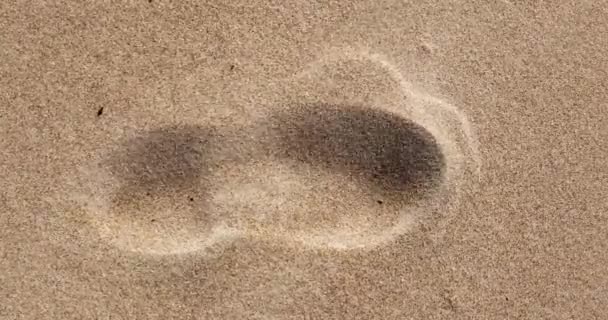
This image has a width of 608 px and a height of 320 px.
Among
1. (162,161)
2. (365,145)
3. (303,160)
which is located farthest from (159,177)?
(365,145)

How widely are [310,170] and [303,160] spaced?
0.03 meters

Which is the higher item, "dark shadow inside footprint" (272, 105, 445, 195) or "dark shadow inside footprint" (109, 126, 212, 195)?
"dark shadow inside footprint" (272, 105, 445, 195)

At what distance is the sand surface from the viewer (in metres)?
1.48


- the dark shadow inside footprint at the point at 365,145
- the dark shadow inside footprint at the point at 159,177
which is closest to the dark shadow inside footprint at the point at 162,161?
the dark shadow inside footprint at the point at 159,177

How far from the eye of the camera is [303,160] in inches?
60.7

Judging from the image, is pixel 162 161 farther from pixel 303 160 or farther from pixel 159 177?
pixel 303 160

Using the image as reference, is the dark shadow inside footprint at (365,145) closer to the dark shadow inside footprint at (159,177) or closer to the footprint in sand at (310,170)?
the footprint in sand at (310,170)

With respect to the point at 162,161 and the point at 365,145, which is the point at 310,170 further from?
the point at 162,161

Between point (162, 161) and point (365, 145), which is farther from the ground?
point (365, 145)

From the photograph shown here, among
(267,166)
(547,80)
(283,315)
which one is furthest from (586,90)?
(283,315)

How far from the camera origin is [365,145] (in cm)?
155

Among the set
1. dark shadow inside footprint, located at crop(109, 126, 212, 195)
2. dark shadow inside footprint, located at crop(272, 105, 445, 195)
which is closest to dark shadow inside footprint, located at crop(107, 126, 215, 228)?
dark shadow inside footprint, located at crop(109, 126, 212, 195)

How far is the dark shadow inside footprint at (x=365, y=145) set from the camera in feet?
5.06

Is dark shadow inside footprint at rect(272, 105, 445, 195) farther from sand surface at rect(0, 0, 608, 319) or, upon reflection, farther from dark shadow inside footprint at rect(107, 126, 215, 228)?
dark shadow inside footprint at rect(107, 126, 215, 228)
